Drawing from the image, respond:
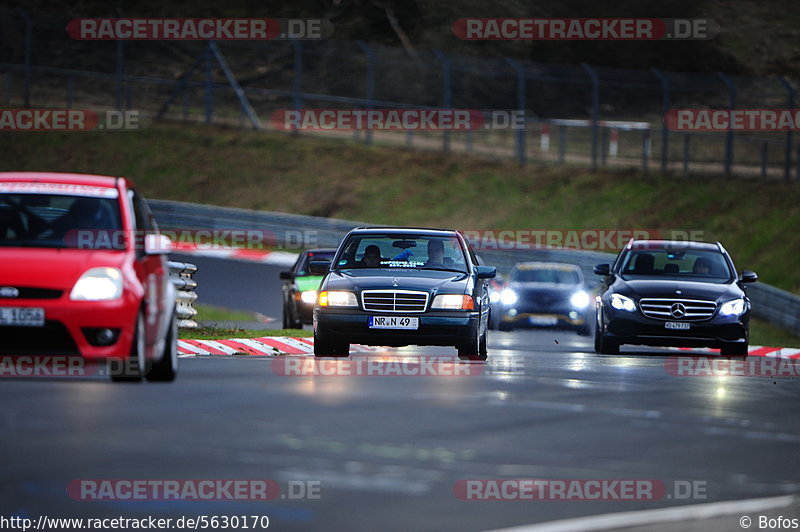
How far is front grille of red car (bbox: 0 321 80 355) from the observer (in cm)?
822

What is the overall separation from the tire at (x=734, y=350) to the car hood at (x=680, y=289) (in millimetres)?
708

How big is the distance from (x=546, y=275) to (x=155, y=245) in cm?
2176

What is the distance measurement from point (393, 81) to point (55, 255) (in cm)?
4257

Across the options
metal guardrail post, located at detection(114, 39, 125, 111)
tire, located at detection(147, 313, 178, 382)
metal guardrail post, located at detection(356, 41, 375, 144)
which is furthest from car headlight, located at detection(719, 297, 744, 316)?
metal guardrail post, located at detection(114, 39, 125, 111)

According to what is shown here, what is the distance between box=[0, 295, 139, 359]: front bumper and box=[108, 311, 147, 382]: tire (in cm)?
5

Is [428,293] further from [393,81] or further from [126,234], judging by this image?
[393,81]

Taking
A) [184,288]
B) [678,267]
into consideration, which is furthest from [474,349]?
[184,288]

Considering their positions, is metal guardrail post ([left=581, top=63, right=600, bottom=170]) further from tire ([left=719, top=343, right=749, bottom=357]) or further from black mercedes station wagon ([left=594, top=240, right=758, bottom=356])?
tire ([left=719, top=343, right=749, bottom=357])

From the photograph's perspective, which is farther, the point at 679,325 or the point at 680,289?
the point at 680,289

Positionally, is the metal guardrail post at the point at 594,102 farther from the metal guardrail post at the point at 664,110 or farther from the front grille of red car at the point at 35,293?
the front grille of red car at the point at 35,293

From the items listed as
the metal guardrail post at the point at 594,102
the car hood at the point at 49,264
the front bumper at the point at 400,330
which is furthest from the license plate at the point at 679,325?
the metal guardrail post at the point at 594,102

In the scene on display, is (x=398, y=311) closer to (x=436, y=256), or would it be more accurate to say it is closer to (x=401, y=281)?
(x=401, y=281)

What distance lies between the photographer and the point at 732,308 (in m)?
19.5

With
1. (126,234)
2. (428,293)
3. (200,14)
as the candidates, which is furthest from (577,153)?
(126,234)
